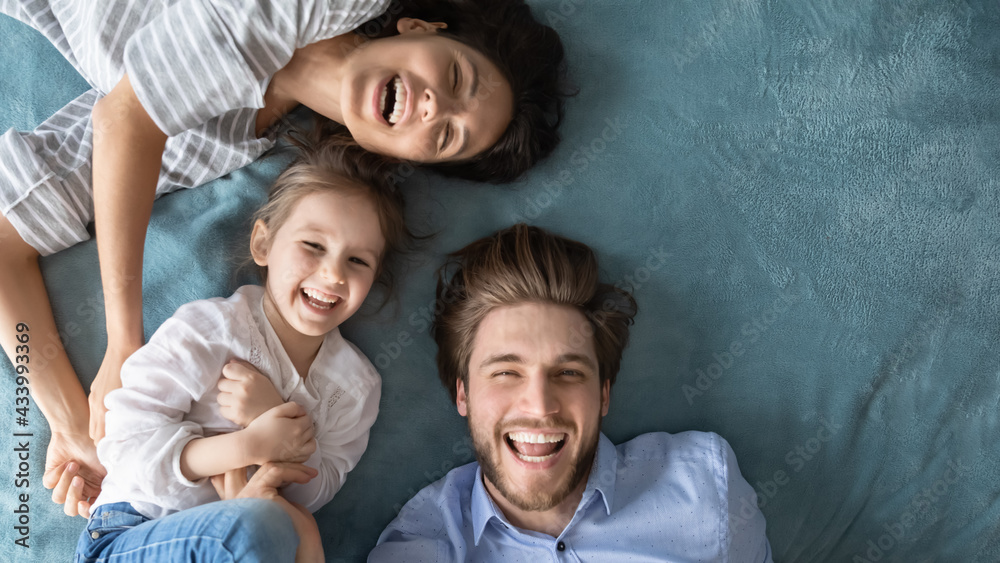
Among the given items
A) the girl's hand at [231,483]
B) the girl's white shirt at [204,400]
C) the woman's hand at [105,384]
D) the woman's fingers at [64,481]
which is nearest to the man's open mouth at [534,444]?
the girl's white shirt at [204,400]

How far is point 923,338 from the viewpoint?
71.9 inches

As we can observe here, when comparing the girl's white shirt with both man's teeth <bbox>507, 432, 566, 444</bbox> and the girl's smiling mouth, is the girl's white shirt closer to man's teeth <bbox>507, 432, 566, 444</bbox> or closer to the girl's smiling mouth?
the girl's smiling mouth

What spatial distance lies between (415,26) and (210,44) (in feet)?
1.51

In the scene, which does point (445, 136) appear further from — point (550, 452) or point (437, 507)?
point (437, 507)

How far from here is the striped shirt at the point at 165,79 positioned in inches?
56.8

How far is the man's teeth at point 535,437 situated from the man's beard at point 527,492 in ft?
0.12

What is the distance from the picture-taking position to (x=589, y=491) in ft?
5.47

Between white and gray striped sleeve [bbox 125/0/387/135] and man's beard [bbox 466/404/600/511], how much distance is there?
37.1 inches

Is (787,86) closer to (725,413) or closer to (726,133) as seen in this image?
(726,133)

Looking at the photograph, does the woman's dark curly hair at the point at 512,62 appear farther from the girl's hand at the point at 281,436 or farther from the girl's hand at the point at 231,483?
the girl's hand at the point at 231,483

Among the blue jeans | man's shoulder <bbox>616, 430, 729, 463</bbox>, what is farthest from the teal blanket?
the blue jeans

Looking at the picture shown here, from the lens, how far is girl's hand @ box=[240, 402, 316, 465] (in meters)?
1.46

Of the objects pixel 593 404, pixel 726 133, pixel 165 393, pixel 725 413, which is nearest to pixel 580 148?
pixel 726 133

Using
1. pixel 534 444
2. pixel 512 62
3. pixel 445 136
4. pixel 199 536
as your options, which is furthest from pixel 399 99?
pixel 199 536
